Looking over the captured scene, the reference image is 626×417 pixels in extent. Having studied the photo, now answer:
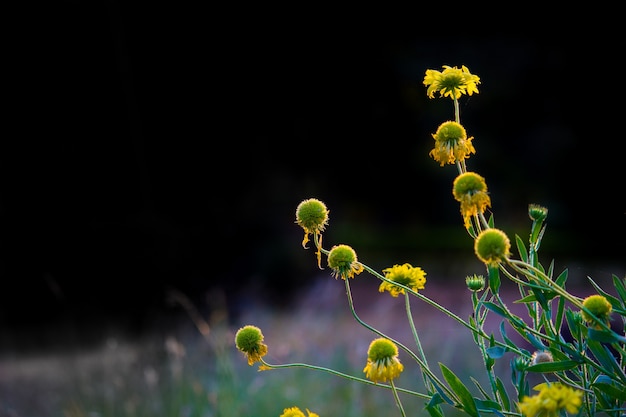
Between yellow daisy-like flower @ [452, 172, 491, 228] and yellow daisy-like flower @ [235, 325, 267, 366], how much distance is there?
467 mm

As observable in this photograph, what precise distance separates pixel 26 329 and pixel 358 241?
5.26 metres

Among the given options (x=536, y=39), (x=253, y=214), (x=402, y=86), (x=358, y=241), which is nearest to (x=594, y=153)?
(x=536, y=39)

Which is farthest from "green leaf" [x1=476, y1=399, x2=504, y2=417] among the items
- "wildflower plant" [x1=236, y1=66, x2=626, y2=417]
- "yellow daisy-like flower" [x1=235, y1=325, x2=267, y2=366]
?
"yellow daisy-like flower" [x1=235, y1=325, x2=267, y2=366]

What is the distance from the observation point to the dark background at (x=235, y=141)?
6.58 metres

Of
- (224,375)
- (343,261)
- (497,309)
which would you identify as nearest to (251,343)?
(343,261)

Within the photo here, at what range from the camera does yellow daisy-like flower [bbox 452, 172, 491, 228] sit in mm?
1286

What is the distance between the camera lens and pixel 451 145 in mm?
1450

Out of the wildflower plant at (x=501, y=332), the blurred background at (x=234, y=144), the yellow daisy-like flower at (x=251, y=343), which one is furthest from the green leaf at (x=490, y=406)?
the blurred background at (x=234, y=144)

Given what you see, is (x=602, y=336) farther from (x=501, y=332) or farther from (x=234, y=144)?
(x=234, y=144)

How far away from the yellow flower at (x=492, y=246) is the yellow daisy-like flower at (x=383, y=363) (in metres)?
0.25

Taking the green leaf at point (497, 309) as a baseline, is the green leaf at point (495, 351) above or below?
below

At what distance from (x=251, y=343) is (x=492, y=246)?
518 millimetres

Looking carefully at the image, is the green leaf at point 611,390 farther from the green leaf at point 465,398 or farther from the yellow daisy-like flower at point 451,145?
the yellow daisy-like flower at point 451,145

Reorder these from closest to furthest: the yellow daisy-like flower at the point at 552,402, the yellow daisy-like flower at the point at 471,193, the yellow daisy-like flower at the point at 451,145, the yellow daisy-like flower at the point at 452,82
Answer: the yellow daisy-like flower at the point at 552,402
the yellow daisy-like flower at the point at 471,193
the yellow daisy-like flower at the point at 451,145
the yellow daisy-like flower at the point at 452,82
